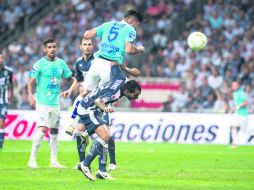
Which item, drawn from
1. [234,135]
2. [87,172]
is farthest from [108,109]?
[234,135]

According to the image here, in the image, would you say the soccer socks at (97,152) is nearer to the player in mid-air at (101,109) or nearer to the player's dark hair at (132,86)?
the player in mid-air at (101,109)

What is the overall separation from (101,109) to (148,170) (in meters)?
3.35

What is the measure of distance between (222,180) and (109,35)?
3.55m

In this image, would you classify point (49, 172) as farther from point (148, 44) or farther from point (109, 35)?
point (148, 44)

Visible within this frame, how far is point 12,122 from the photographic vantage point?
1145 inches

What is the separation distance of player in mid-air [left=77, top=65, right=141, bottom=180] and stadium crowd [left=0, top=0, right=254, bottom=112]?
15.1 m

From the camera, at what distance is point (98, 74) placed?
1658 centimetres

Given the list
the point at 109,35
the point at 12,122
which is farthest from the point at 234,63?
the point at 109,35

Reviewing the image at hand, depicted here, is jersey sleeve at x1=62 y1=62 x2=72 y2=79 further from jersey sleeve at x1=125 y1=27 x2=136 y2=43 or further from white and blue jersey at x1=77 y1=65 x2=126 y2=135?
white and blue jersey at x1=77 y1=65 x2=126 y2=135

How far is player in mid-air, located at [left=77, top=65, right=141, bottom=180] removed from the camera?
48.0ft

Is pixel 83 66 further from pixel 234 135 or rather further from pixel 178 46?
pixel 178 46

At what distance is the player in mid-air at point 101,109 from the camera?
48.0ft

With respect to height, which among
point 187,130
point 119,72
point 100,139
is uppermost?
point 119,72

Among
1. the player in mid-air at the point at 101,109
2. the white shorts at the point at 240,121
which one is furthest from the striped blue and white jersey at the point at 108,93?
the white shorts at the point at 240,121
